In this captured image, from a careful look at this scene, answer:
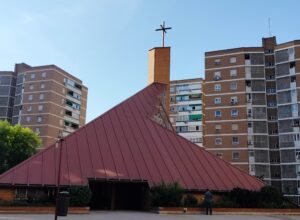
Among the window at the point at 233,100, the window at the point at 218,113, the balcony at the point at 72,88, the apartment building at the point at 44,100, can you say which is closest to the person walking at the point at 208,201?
the window at the point at 218,113

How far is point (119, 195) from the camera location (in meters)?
27.9

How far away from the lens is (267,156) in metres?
63.2

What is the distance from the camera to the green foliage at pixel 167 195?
2397 cm

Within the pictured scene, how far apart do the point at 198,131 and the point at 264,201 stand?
5851 cm

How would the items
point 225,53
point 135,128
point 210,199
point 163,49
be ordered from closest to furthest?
1. point 210,199
2. point 135,128
3. point 163,49
4. point 225,53

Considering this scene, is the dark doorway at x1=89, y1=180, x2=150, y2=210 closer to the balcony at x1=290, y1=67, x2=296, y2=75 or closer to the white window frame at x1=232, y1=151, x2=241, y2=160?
the white window frame at x1=232, y1=151, x2=241, y2=160

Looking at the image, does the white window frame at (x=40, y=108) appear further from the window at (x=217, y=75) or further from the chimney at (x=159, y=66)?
the chimney at (x=159, y=66)

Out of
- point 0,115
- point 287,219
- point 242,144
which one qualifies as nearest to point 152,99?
point 287,219

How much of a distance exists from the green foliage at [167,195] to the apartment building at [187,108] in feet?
198

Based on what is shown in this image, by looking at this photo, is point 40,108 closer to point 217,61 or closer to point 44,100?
point 44,100

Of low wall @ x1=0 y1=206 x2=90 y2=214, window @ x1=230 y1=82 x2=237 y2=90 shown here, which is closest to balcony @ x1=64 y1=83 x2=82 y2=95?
window @ x1=230 y1=82 x2=237 y2=90

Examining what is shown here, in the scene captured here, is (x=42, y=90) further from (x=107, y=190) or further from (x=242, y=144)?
(x=107, y=190)

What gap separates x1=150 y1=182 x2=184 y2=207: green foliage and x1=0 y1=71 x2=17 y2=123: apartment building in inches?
2669

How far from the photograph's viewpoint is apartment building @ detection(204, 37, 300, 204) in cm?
6225
